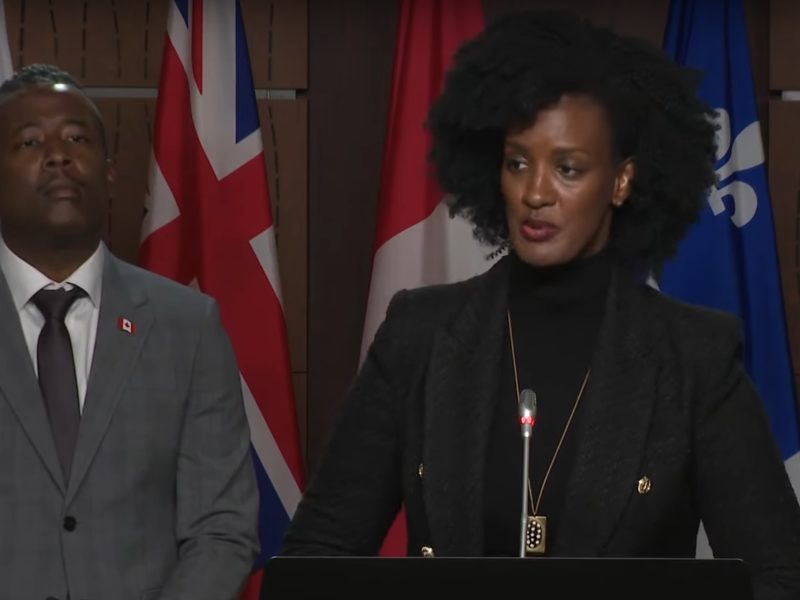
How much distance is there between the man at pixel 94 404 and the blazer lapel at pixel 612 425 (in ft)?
1.82

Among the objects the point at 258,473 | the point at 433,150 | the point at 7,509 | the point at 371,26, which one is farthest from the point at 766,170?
the point at 7,509

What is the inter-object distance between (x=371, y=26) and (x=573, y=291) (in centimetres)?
195

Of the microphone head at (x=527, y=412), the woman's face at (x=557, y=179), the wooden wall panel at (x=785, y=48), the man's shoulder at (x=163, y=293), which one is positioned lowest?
the microphone head at (x=527, y=412)

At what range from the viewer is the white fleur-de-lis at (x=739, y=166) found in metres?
3.68

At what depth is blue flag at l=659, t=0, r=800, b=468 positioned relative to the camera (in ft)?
11.9

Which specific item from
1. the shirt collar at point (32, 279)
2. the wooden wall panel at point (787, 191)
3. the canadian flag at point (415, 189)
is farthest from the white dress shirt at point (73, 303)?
the wooden wall panel at point (787, 191)

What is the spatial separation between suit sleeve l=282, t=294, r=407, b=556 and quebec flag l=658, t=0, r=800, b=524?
5.81 feet

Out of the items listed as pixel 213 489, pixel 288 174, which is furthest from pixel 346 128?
pixel 213 489

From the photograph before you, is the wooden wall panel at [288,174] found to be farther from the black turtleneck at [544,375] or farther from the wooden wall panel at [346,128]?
the black turtleneck at [544,375]

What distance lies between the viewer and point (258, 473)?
3639 mm

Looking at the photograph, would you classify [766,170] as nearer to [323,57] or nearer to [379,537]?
[323,57]

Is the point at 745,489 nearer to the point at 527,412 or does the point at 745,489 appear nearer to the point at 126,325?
the point at 527,412

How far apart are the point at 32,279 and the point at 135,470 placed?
1.15 ft

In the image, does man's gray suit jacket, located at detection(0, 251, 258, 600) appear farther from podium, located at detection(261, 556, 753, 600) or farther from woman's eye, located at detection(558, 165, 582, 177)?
podium, located at detection(261, 556, 753, 600)
